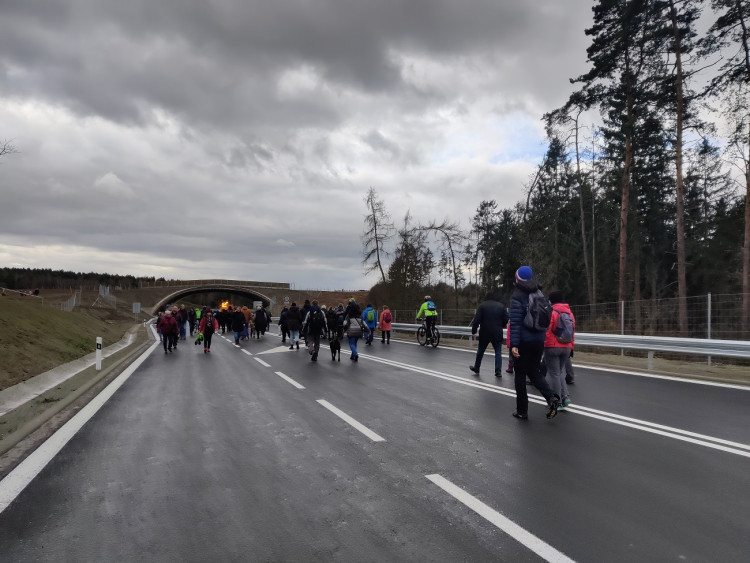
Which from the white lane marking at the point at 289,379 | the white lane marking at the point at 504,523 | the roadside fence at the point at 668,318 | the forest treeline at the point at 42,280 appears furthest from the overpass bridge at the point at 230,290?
the white lane marking at the point at 504,523

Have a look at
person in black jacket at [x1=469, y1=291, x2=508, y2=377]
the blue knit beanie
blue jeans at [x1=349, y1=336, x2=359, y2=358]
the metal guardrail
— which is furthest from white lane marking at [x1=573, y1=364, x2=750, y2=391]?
blue jeans at [x1=349, y1=336, x2=359, y2=358]

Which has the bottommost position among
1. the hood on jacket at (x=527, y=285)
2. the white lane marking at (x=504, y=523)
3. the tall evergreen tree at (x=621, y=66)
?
the white lane marking at (x=504, y=523)

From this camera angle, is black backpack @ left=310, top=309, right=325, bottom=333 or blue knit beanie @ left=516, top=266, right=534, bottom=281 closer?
blue knit beanie @ left=516, top=266, right=534, bottom=281

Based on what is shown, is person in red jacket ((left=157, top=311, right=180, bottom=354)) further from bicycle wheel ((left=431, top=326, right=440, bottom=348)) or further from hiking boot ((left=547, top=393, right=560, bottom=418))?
hiking boot ((left=547, top=393, right=560, bottom=418))

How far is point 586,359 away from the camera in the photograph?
14.4 metres

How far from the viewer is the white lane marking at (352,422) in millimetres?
5820

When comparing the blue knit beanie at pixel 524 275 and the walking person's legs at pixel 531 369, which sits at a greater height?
the blue knit beanie at pixel 524 275

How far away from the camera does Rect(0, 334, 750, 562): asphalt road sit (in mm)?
3217

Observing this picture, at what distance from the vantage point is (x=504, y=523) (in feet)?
11.4

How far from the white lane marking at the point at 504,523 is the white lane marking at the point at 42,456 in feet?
11.2

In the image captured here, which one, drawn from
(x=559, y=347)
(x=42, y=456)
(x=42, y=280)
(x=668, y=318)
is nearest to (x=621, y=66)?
(x=668, y=318)

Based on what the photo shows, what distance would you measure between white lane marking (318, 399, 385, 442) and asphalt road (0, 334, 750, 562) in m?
0.03

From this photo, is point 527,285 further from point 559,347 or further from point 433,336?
point 433,336

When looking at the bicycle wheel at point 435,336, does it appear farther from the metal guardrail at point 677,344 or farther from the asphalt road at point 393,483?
the asphalt road at point 393,483
